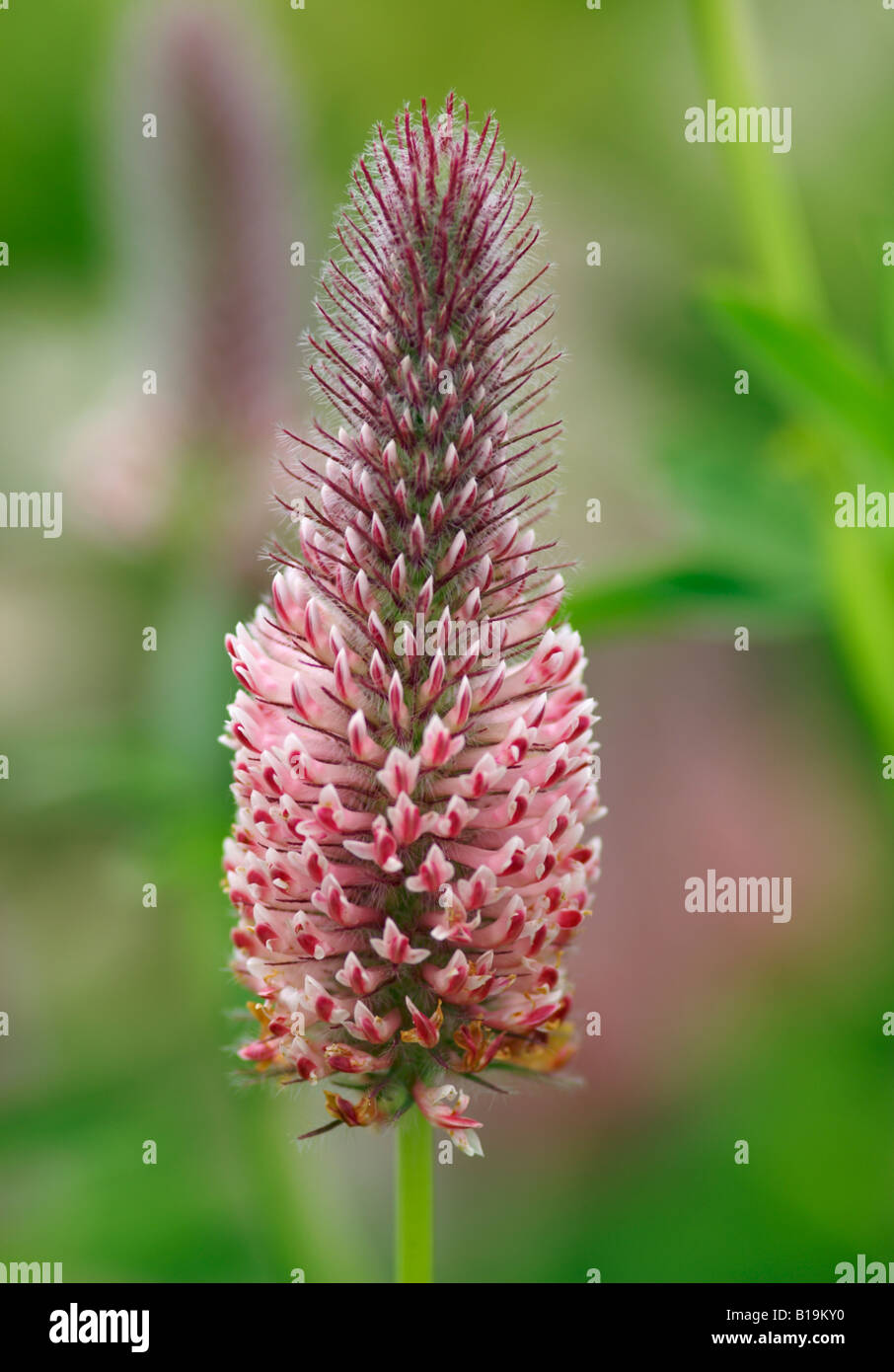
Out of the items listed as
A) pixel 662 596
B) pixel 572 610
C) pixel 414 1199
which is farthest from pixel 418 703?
pixel 662 596

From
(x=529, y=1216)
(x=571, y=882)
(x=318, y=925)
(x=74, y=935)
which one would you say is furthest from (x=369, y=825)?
(x=74, y=935)

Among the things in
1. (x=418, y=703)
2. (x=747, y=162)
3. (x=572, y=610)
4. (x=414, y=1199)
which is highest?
(x=747, y=162)

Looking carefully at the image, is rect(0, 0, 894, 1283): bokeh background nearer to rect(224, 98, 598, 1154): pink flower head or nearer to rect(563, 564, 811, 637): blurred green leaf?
rect(563, 564, 811, 637): blurred green leaf

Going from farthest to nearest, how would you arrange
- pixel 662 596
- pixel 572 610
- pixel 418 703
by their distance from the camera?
A: pixel 662 596, pixel 572 610, pixel 418 703

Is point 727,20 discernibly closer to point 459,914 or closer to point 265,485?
point 265,485

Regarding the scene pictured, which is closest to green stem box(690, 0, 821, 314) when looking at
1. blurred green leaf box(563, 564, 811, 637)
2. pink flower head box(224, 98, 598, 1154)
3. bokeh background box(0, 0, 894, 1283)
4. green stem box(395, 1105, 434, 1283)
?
bokeh background box(0, 0, 894, 1283)

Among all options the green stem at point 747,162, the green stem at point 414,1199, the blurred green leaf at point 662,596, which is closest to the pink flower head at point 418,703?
the green stem at point 414,1199

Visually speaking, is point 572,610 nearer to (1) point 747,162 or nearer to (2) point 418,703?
(2) point 418,703

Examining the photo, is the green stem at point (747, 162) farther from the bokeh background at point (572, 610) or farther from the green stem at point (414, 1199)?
the green stem at point (414, 1199)
